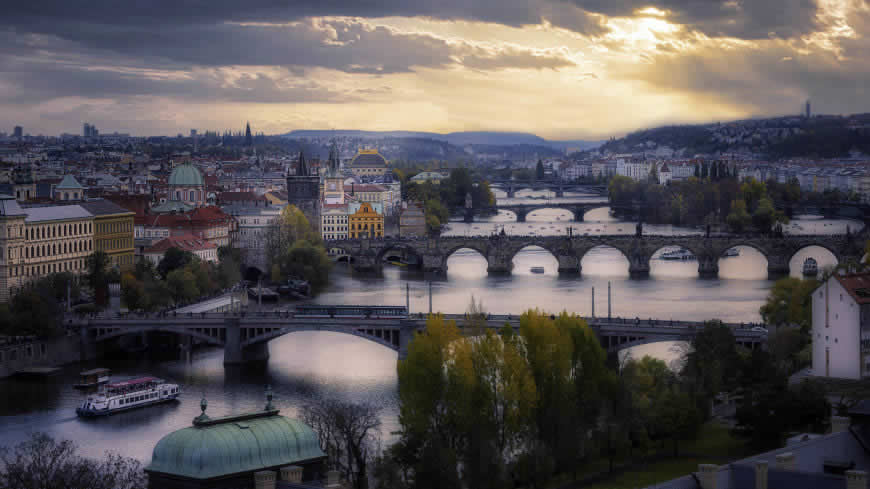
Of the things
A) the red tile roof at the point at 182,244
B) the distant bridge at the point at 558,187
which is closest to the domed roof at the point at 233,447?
the red tile roof at the point at 182,244

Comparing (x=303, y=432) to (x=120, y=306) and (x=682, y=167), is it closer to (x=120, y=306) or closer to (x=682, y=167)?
(x=120, y=306)

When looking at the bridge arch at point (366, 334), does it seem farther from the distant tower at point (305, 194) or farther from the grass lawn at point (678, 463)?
the distant tower at point (305, 194)

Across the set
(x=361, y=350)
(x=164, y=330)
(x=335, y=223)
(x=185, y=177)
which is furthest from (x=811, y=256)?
(x=164, y=330)

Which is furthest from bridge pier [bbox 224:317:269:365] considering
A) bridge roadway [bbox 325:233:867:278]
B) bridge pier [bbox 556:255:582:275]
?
bridge pier [bbox 556:255:582:275]

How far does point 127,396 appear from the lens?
31.6 metres

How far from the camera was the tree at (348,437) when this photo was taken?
911 inches

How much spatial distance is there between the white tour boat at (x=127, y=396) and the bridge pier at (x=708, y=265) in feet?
111

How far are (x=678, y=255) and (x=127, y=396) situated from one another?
1789 inches

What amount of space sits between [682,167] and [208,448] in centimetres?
14927

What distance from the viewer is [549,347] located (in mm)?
23953

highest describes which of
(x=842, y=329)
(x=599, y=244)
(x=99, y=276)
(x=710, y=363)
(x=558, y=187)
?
(x=558, y=187)

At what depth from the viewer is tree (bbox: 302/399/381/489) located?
911 inches

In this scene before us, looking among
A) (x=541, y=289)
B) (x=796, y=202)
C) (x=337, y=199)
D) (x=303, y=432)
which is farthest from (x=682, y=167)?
(x=303, y=432)

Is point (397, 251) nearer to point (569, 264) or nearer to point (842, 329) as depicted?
point (569, 264)
